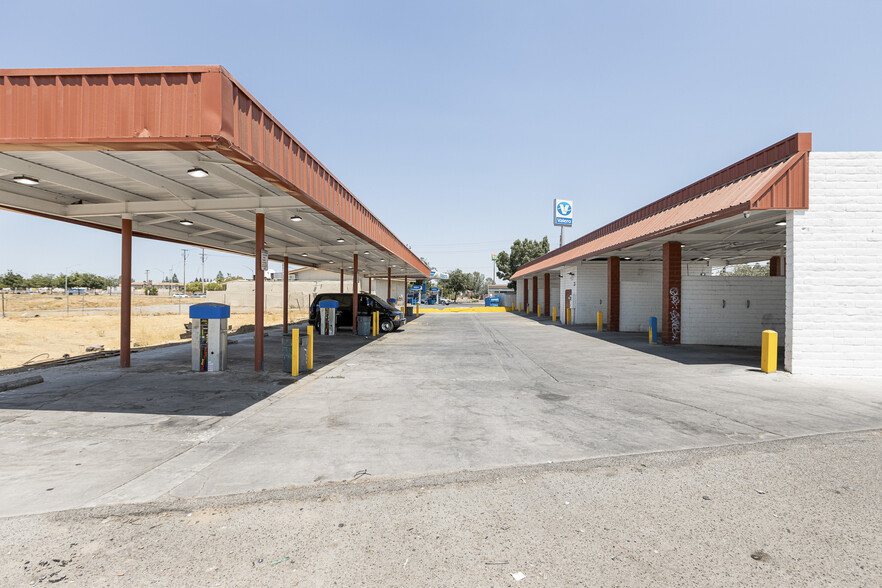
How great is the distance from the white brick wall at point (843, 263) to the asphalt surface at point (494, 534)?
7.13 meters

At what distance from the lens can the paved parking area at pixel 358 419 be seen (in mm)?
4574

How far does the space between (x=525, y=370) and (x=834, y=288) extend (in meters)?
7.49

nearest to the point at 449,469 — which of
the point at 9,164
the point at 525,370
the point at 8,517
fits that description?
the point at 8,517

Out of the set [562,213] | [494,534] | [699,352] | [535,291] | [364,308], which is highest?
[562,213]

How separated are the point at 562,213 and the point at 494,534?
2300 inches

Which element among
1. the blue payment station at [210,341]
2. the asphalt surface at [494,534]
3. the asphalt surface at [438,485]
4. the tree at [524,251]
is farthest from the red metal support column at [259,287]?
the tree at [524,251]

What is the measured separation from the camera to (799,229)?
10.0 m

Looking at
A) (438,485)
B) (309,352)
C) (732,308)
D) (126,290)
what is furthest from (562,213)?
(438,485)

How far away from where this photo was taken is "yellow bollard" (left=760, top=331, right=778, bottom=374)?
33.3ft

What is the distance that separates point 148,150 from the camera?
614cm

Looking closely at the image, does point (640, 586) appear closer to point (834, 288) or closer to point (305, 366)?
point (305, 366)

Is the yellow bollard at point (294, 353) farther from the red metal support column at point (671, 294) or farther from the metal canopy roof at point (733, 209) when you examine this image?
the red metal support column at point (671, 294)

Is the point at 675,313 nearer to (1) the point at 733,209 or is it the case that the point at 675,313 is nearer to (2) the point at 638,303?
(2) the point at 638,303

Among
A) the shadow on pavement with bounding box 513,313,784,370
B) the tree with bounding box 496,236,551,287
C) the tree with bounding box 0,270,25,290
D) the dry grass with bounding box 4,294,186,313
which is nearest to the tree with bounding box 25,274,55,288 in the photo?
the tree with bounding box 0,270,25,290
